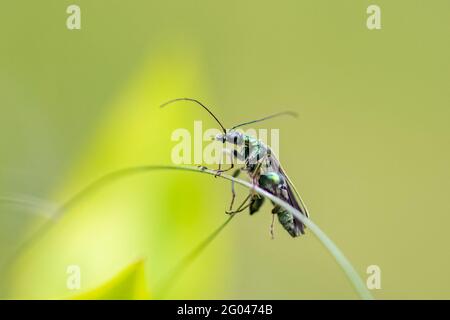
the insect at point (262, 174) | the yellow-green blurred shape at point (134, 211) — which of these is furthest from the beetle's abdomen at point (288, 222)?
the yellow-green blurred shape at point (134, 211)

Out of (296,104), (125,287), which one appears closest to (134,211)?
(125,287)

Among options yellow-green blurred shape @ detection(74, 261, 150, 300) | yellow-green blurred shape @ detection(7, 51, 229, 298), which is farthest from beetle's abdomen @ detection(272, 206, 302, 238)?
yellow-green blurred shape @ detection(74, 261, 150, 300)

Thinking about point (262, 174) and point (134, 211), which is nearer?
point (134, 211)

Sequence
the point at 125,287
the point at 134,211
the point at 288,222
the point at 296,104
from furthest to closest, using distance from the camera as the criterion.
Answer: the point at 296,104 → the point at 288,222 → the point at 134,211 → the point at 125,287

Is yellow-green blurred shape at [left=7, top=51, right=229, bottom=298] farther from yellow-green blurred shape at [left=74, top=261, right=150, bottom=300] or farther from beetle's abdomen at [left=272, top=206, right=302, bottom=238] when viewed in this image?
yellow-green blurred shape at [left=74, top=261, right=150, bottom=300]

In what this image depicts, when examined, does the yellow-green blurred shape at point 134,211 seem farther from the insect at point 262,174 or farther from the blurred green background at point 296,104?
the insect at point 262,174

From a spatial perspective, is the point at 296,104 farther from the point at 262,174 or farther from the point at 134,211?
the point at 134,211
